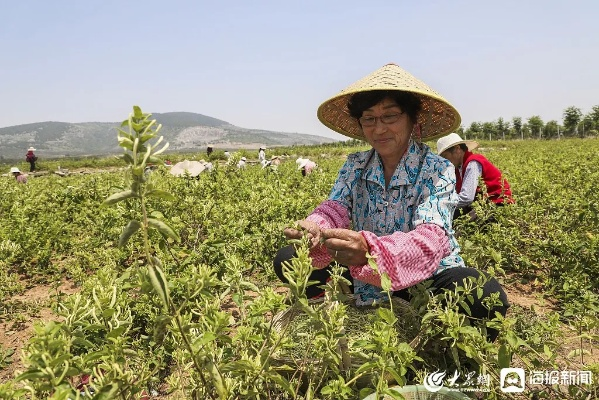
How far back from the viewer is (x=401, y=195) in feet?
6.89

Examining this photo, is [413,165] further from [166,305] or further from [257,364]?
[166,305]

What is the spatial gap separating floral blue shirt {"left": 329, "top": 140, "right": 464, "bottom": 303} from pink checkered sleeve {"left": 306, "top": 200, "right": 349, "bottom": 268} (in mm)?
48

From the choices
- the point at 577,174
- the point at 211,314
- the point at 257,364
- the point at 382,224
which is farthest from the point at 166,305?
the point at 577,174

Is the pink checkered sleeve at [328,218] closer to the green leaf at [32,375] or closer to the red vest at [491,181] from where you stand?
the green leaf at [32,375]

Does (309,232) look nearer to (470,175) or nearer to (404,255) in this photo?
(404,255)

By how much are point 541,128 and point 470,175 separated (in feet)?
200

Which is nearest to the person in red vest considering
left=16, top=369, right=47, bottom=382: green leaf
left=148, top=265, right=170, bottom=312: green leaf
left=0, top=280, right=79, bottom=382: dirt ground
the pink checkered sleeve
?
the pink checkered sleeve

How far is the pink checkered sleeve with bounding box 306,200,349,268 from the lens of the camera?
200 centimetres

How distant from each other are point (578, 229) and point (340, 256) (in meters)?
2.93

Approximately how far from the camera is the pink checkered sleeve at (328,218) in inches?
78.7

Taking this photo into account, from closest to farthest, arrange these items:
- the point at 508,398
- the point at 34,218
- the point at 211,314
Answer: the point at 211,314, the point at 508,398, the point at 34,218

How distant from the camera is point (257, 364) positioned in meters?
1.10

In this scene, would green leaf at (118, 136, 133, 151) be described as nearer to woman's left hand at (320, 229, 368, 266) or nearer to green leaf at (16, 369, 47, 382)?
green leaf at (16, 369, 47, 382)

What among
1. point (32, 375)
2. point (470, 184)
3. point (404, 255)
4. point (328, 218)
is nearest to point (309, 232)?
point (404, 255)
